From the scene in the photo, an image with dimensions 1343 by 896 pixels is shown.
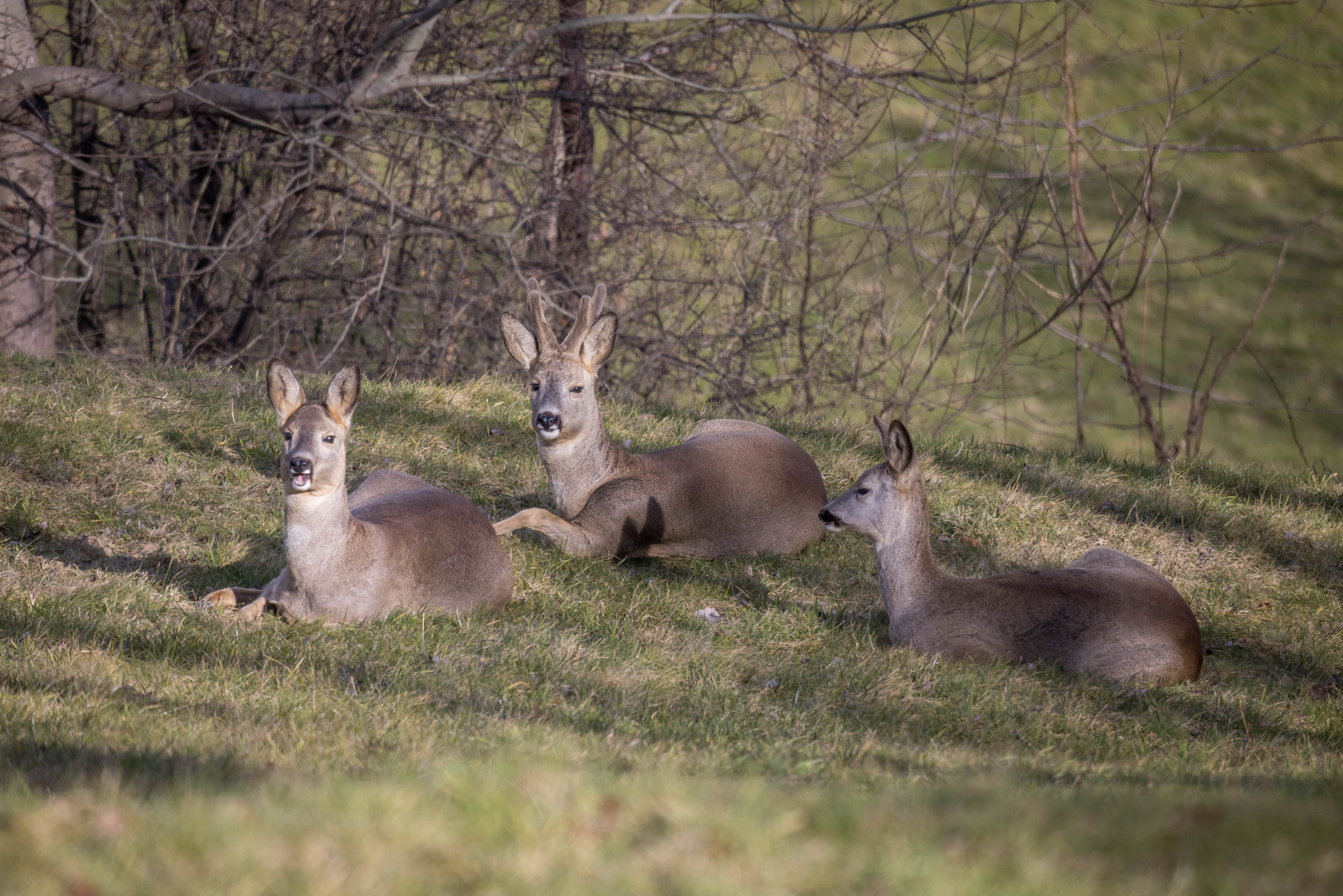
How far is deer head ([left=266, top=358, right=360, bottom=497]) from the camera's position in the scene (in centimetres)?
554

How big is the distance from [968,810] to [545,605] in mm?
3593

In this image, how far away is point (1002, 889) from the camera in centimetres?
274

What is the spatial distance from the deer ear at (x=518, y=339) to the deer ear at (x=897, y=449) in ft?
7.56

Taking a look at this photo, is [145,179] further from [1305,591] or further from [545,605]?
[1305,591]

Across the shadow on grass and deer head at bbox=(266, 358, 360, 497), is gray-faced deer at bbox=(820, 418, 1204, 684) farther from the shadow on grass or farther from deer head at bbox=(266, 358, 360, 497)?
the shadow on grass

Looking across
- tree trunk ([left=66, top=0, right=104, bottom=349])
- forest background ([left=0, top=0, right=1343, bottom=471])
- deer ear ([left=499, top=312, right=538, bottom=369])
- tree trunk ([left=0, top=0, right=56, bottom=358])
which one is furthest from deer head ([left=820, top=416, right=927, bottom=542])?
tree trunk ([left=66, top=0, right=104, bottom=349])

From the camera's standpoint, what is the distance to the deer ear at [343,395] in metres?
5.72

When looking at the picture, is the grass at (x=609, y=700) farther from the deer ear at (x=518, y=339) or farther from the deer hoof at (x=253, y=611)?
the deer ear at (x=518, y=339)

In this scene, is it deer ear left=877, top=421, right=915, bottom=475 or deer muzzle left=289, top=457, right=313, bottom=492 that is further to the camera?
deer ear left=877, top=421, right=915, bottom=475

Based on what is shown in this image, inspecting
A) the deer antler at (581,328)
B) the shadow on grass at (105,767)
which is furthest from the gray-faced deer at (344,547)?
the shadow on grass at (105,767)

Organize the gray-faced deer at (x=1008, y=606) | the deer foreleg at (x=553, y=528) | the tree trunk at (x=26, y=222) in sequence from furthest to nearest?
the tree trunk at (x=26, y=222), the deer foreleg at (x=553, y=528), the gray-faced deer at (x=1008, y=606)

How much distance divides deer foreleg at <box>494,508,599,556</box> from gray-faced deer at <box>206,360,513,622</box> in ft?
2.38

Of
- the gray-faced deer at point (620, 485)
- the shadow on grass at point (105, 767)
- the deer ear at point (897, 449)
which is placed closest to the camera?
the shadow on grass at point (105, 767)

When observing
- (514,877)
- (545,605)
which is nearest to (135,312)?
(545,605)
